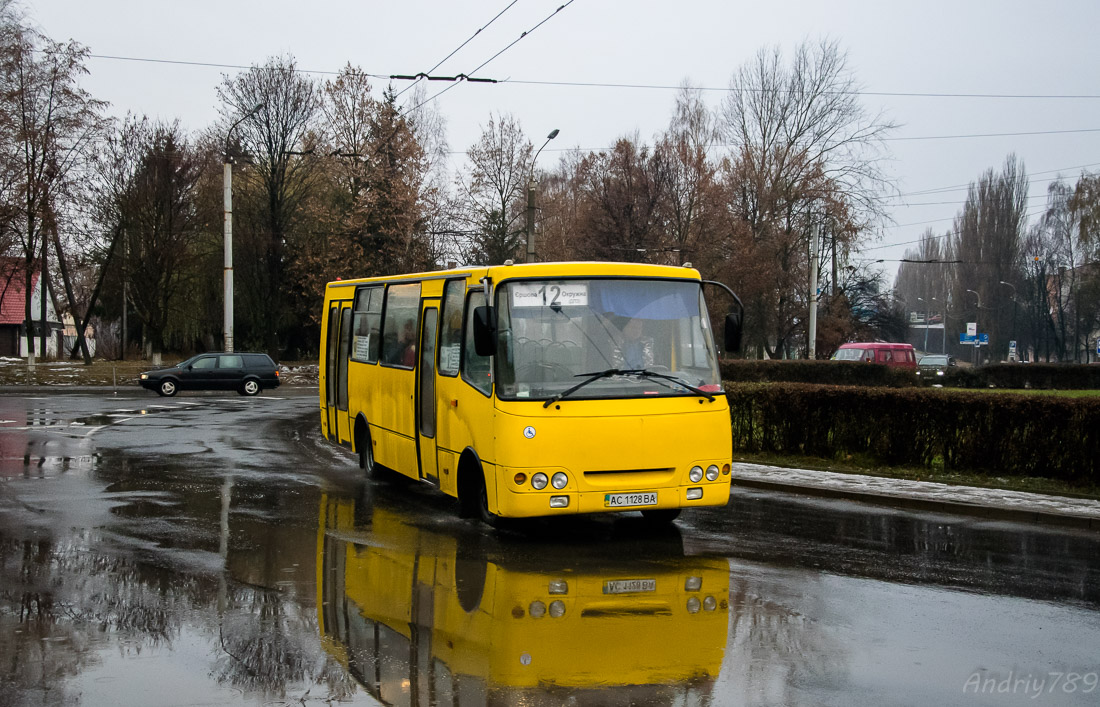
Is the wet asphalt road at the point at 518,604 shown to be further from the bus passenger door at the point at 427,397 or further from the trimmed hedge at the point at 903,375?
the trimmed hedge at the point at 903,375

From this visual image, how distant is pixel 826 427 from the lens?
54.3ft

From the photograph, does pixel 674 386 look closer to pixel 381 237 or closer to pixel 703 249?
pixel 703 249

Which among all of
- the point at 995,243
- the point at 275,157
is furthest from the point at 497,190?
the point at 995,243

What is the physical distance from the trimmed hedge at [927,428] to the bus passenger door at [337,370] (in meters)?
6.05

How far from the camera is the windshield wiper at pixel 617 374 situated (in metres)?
10.0

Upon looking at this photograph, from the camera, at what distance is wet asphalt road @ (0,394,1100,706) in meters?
5.84


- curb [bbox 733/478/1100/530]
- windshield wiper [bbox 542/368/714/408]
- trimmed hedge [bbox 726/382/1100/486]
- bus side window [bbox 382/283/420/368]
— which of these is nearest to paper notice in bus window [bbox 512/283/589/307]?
windshield wiper [bbox 542/368/714/408]

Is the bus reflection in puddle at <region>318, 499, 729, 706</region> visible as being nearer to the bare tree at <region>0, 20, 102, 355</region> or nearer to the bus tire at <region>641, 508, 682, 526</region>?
the bus tire at <region>641, 508, 682, 526</region>

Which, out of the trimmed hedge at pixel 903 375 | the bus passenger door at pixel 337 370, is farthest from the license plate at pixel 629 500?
the trimmed hedge at pixel 903 375

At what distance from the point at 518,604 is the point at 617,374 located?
3.08 meters

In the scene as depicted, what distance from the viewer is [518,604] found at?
7.72 meters

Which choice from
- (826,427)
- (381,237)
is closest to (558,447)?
(826,427)

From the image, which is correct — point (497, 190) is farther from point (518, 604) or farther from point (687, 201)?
point (518, 604)

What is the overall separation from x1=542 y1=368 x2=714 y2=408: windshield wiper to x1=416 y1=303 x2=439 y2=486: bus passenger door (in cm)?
238
